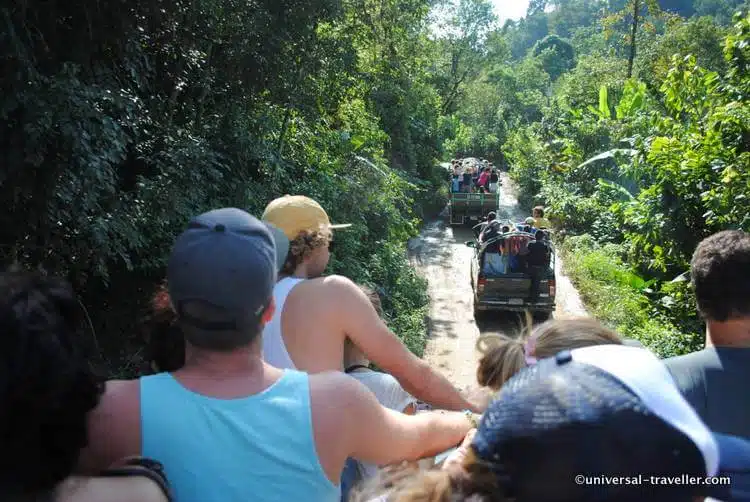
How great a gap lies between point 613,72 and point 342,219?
20354mm

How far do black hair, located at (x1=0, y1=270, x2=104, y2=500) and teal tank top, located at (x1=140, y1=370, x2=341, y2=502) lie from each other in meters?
0.17

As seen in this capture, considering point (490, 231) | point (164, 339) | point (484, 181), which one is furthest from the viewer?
point (484, 181)

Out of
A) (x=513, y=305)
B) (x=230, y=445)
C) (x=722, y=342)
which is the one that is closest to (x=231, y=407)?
(x=230, y=445)

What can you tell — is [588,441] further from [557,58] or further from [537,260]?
[557,58]

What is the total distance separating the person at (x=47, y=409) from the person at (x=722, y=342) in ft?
6.19

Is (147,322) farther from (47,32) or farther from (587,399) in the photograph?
(47,32)

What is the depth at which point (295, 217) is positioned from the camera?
7.86 feet

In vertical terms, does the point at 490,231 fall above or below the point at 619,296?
above

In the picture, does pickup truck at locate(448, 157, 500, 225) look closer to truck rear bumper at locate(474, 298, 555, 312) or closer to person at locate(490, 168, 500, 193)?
person at locate(490, 168, 500, 193)

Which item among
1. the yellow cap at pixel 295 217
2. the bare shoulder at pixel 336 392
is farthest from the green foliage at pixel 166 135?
the bare shoulder at pixel 336 392

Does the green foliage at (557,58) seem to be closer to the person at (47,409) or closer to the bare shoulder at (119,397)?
the bare shoulder at (119,397)

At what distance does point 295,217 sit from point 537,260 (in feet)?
27.7

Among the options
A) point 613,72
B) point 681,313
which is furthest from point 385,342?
point 613,72

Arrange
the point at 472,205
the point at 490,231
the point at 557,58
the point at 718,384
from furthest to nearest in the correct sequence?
1. the point at 557,58
2. the point at 472,205
3. the point at 490,231
4. the point at 718,384
